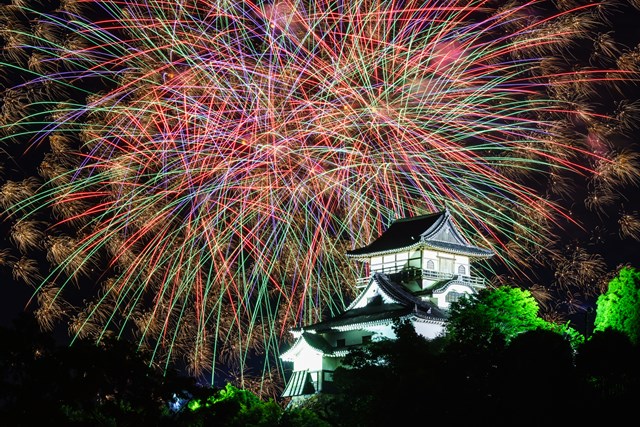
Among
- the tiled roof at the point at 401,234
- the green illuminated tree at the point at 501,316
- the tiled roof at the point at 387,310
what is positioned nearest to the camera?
the green illuminated tree at the point at 501,316

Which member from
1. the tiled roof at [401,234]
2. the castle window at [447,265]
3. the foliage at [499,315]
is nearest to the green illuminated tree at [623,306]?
the foliage at [499,315]

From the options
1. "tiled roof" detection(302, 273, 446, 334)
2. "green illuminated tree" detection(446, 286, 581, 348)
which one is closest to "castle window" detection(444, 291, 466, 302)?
"tiled roof" detection(302, 273, 446, 334)

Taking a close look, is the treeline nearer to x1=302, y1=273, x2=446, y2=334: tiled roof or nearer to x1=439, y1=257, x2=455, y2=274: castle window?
x1=302, y1=273, x2=446, y2=334: tiled roof

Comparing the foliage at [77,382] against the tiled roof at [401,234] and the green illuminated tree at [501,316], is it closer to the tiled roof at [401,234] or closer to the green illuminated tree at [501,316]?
the green illuminated tree at [501,316]

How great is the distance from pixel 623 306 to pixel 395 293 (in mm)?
16422

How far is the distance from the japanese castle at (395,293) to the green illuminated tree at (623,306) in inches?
509

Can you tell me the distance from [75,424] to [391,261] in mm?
35220

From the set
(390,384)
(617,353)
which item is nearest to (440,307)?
(390,384)

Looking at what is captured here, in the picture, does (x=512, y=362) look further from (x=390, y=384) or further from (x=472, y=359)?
(x=390, y=384)

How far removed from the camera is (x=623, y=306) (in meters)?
32.7

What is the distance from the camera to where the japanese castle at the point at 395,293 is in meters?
46.7

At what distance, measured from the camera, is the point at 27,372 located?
1747 centimetres

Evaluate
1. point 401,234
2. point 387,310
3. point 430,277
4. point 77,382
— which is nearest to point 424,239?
point 430,277

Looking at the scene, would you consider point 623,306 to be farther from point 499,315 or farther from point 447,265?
point 447,265
